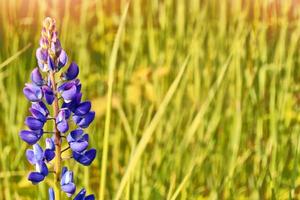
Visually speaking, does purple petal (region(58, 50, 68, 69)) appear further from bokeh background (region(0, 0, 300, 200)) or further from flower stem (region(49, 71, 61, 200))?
bokeh background (region(0, 0, 300, 200))

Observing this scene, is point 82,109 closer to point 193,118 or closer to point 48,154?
point 48,154

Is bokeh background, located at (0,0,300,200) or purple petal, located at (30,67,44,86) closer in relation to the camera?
purple petal, located at (30,67,44,86)

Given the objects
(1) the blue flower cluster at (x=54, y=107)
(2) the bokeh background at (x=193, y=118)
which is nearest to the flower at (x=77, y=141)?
(1) the blue flower cluster at (x=54, y=107)

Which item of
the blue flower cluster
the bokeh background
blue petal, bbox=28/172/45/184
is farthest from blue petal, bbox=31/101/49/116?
the bokeh background

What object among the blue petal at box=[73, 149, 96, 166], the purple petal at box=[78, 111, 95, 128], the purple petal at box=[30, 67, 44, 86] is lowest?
the blue petal at box=[73, 149, 96, 166]

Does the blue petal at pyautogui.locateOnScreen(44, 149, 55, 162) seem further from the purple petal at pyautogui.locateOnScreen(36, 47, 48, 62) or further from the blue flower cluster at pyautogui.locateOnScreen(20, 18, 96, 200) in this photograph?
the purple petal at pyautogui.locateOnScreen(36, 47, 48, 62)

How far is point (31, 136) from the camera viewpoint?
1.24 m

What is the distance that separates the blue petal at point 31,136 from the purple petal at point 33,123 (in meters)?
0.01

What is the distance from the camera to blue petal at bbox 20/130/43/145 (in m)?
1.24

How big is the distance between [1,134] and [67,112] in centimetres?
154

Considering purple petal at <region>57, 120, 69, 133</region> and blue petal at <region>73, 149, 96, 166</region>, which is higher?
purple petal at <region>57, 120, 69, 133</region>

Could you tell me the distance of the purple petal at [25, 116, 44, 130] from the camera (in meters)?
1.23

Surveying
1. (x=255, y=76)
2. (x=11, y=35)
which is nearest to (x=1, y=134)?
(x=11, y=35)

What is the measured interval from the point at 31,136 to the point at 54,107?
0.08 metres
